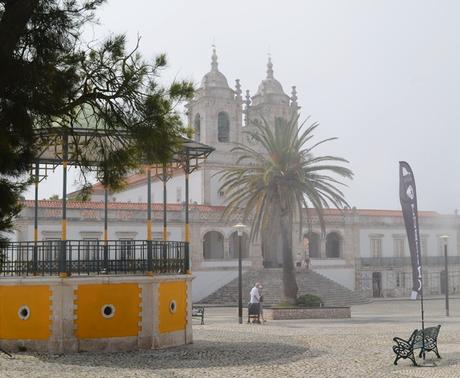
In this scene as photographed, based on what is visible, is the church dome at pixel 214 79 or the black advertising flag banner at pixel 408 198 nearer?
the black advertising flag banner at pixel 408 198

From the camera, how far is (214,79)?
48375 mm

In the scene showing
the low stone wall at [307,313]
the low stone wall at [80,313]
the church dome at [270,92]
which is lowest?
the low stone wall at [307,313]

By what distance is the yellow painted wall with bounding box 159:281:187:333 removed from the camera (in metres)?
16.9

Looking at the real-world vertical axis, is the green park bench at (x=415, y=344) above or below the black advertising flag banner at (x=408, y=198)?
below

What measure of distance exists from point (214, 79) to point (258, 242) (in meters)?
11.6

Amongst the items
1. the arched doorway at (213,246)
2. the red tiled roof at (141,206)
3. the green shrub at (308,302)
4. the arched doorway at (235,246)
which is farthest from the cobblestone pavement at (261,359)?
the arched doorway at (213,246)

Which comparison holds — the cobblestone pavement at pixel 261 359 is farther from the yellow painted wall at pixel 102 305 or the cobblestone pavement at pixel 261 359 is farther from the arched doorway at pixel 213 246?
the arched doorway at pixel 213 246

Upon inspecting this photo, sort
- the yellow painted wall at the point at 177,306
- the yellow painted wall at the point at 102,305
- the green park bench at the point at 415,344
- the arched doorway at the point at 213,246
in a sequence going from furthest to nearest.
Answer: the arched doorway at the point at 213,246 < the yellow painted wall at the point at 177,306 < the yellow painted wall at the point at 102,305 < the green park bench at the point at 415,344

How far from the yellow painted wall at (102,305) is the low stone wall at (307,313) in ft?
37.2

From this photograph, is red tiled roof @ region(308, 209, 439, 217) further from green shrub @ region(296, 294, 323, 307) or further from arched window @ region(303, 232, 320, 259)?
green shrub @ region(296, 294, 323, 307)

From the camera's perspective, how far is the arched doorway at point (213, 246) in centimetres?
4506

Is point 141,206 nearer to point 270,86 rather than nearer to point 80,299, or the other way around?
point 270,86

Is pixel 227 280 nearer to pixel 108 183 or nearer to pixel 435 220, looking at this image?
pixel 435 220

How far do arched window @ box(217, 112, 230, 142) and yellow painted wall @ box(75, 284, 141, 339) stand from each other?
3216 centimetres
